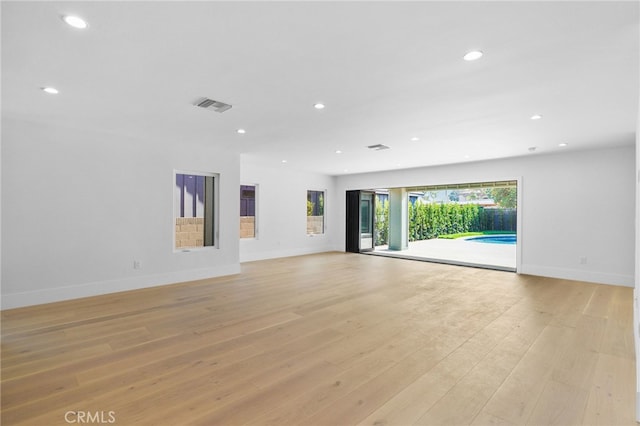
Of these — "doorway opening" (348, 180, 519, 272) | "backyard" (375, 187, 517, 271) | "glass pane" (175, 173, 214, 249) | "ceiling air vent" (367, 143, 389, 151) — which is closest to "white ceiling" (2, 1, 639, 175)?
"ceiling air vent" (367, 143, 389, 151)

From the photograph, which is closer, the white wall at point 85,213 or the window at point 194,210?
the white wall at point 85,213

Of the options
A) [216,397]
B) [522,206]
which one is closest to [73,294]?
[216,397]

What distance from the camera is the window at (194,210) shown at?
18.7ft

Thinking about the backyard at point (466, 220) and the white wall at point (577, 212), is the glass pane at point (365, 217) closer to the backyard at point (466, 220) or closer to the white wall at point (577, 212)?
the backyard at point (466, 220)

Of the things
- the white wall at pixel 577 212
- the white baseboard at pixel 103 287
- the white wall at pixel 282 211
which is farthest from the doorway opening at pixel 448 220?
the white baseboard at pixel 103 287

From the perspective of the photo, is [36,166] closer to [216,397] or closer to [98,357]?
[98,357]

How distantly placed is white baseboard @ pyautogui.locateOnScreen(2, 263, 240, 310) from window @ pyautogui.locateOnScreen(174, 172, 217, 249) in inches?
20.3

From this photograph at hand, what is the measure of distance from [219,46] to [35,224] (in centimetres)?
383

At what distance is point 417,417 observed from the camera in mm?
1916

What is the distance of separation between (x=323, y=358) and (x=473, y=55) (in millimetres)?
2659

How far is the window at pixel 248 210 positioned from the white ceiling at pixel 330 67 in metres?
3.44

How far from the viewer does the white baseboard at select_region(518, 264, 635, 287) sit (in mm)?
5484

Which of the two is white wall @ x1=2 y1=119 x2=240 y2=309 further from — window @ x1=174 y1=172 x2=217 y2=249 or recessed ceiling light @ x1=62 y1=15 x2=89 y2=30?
recessed ceiling light @ x1=62 y1=15 x2=89 y2=30

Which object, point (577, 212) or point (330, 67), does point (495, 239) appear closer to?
point (577, 212)
